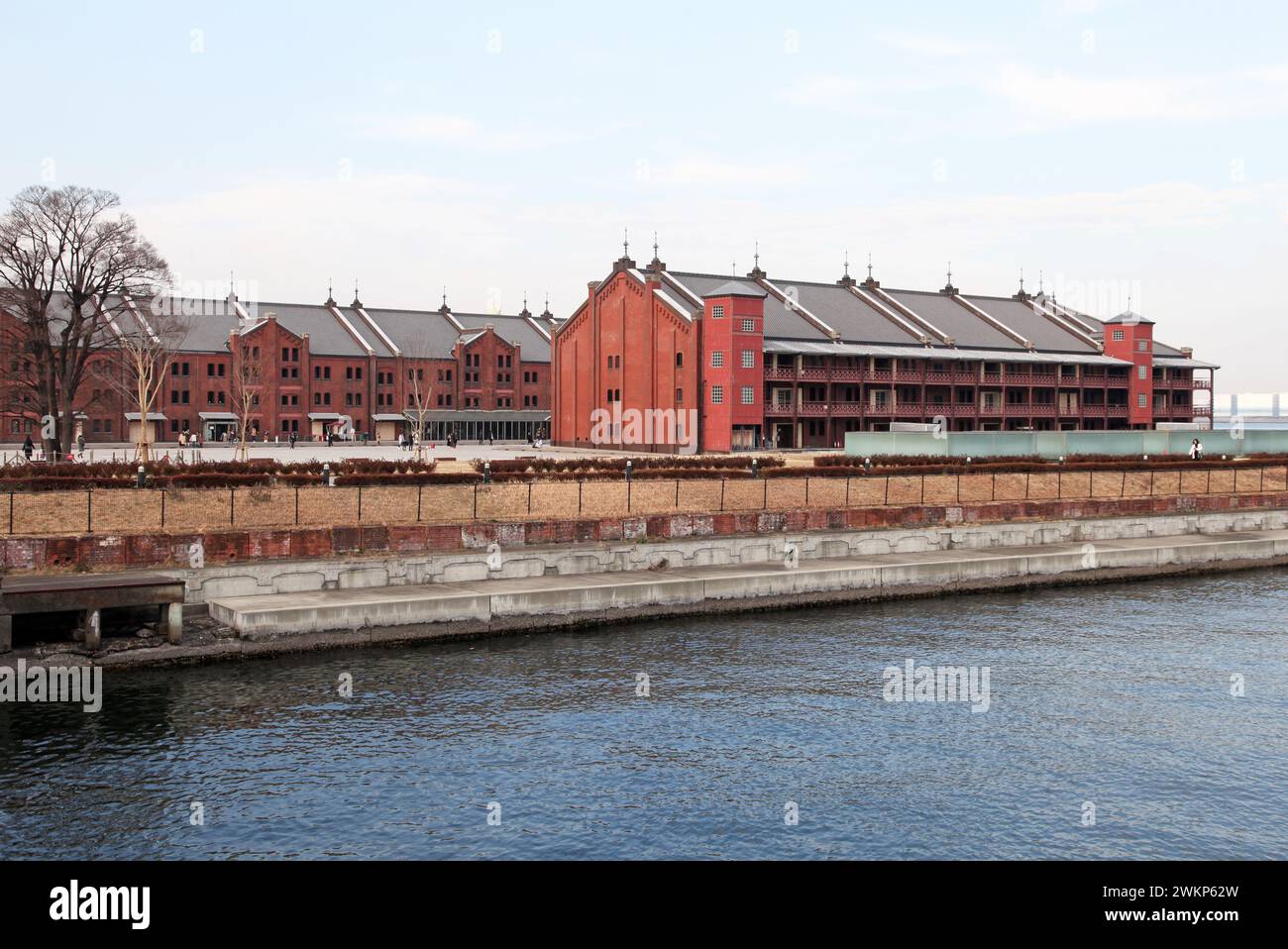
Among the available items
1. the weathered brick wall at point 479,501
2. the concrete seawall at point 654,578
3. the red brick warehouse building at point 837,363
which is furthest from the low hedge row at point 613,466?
the red brick warehouse building at point 837,363

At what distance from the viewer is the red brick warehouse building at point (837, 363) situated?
8394 centimetres

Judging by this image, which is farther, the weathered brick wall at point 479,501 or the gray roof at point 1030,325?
the gray roof at point 1030,325

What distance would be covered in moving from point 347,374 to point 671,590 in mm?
90069

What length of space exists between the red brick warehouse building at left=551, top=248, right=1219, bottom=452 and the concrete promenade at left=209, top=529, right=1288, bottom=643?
37.7 metres

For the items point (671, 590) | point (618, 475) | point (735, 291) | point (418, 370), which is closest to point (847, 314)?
point (735, 291)

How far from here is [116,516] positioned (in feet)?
123

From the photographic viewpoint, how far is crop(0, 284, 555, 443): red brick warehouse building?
110 m

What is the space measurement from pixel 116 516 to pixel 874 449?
4549 cm

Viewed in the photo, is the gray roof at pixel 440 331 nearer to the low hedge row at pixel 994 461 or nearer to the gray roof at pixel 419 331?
the gray roof at pixel 419 331

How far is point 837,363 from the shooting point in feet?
295

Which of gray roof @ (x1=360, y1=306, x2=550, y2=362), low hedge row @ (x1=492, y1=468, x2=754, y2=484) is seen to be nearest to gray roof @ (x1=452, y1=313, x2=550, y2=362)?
gray roof @ (x1=360, y1=306, x2=550, y2=362)

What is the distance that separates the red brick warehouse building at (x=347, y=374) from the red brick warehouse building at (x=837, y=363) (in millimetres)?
25625

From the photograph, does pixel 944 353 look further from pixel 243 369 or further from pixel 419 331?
pixel 243 369
